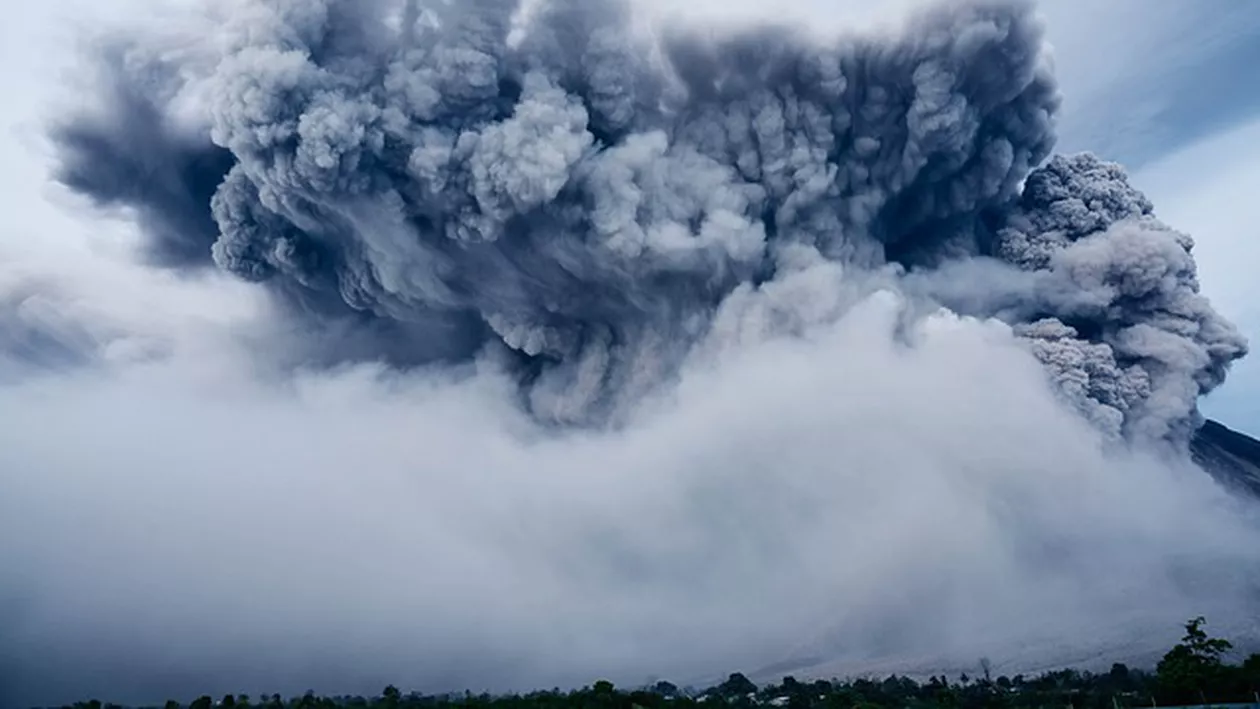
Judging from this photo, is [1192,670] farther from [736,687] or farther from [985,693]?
[736,687]

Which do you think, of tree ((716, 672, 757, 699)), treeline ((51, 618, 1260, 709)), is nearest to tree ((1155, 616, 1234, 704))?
treeline ((51, 618, 1260, 709))

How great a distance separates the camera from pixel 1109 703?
1049 inches

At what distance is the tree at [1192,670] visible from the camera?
75.2ft

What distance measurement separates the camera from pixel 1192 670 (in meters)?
23.4

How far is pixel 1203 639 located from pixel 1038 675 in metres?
12.0

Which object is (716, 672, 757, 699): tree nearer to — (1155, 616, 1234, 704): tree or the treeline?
the treeline

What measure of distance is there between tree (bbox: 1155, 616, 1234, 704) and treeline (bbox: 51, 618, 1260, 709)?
22 millimetres

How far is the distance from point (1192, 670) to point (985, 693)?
30.0ft

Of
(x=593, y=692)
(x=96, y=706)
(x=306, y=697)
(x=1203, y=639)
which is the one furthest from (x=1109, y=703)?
(x=96, y=706)

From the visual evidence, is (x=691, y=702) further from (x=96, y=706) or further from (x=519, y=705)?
(x=96, y=706)

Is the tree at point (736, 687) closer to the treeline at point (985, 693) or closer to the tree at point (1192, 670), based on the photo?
the treeline at point (985, 693)

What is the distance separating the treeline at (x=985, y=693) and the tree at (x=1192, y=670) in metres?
0.02

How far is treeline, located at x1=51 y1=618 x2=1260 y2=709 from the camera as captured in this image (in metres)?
23.2

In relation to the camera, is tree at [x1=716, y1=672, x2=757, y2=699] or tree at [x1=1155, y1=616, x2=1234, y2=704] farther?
tree at [x1=716, y1=672, x2=757, y2=699]
